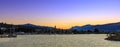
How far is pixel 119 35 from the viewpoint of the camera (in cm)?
8412

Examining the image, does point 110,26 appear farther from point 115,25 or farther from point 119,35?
point 119,35

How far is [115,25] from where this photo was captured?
172500 mm

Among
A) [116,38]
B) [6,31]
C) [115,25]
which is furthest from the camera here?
[6,31]

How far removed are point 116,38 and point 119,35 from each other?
1148mm

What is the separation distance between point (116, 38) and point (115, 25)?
89906 millimetres

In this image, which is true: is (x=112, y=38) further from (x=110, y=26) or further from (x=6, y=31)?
(x=6, y=31)

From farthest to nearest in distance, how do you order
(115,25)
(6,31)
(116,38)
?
(6,31)
(115,25)
(116,38)

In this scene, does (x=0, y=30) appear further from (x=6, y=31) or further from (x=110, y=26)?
(x=110, y=26)

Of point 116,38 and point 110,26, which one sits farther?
point 110,26

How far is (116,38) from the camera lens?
83.9 metres

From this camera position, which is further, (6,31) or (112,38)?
(6,31)

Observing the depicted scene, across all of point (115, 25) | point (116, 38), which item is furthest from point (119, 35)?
point (115, 25)

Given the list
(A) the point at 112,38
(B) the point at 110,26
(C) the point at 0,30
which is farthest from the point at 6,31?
(A) the point at 112,38

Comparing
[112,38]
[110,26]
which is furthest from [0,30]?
[112,38]
